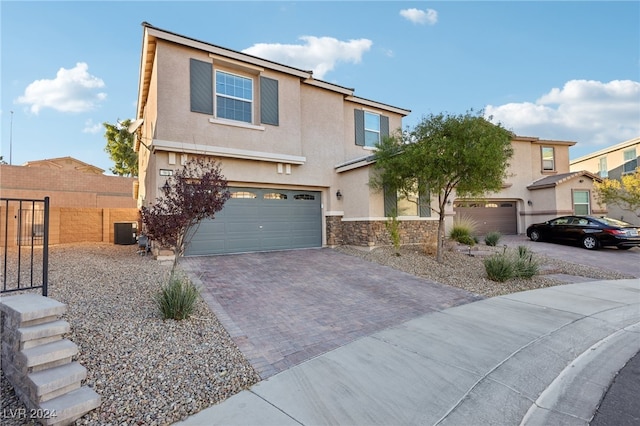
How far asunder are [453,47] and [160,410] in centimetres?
1461

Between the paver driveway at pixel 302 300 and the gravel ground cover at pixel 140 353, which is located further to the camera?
the paver driveway at pixel 302 300

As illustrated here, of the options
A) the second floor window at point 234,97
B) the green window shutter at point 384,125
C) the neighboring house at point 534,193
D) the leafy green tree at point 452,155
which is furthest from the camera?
the neighboring house at point 534,193

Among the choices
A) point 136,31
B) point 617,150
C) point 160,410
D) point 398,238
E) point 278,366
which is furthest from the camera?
point 617,150

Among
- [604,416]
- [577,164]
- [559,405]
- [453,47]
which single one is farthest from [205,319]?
[577,164]

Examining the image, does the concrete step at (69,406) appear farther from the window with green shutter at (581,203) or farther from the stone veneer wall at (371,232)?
the window with green shutter at (581,203)

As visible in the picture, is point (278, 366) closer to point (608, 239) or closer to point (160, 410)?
point (160, 410)

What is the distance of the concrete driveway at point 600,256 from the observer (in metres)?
11.2

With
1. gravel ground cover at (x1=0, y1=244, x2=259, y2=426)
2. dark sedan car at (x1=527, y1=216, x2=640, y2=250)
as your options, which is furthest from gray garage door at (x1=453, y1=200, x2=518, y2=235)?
gravel ground cover at (x1=0, y1=244, x2=259, y2=426)

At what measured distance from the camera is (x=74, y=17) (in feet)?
30.1

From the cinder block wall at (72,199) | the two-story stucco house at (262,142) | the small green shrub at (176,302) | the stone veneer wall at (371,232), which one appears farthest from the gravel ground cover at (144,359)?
the cinder block wall at (72,199)

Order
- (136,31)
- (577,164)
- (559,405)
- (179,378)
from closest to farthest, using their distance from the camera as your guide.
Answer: (559,405) → (179,378) → (136,31) → (577,164)

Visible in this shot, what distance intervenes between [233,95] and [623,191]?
72.7 ft

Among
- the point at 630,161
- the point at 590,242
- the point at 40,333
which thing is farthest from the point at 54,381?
the point at 630,161

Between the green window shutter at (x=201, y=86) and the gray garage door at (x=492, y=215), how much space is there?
1510 centimetres
